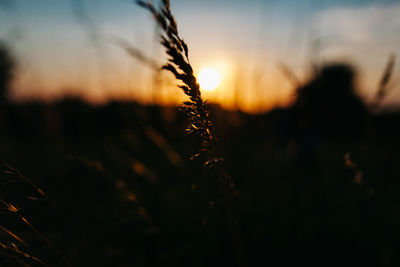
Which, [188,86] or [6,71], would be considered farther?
[6,71]

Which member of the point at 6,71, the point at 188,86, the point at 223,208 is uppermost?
the point at 6,71

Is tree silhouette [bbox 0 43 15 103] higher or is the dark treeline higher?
tree silhouette [bbox 0 43 15 103]

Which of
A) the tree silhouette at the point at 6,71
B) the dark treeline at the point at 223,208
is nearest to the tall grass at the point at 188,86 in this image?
the dark treeline at the point at 223,208

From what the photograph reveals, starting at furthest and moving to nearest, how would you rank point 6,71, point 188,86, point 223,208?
point 6,71
point 223,208
point 188,86

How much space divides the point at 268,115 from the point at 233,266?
1486 mm

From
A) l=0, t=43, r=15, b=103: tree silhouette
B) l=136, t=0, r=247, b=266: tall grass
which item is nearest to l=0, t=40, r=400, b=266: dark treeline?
l=136, t=0, r=247, b=266: tall grass

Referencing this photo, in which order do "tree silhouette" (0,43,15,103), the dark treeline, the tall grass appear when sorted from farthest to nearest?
"tree silhouette" (0,43,15,103)
the dark treeline
the tall grass

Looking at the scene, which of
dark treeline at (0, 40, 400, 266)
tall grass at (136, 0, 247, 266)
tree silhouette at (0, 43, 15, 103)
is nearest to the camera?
tall grass at (136, 0, 247, 266)

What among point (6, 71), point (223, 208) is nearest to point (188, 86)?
point (223, 208)

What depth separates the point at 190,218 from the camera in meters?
2.07

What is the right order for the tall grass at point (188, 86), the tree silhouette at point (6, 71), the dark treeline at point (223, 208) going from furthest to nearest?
the tree silhouette at point (6, 71) → the dark treeline at point (223, 208) → the tall grass at point (188, 86)

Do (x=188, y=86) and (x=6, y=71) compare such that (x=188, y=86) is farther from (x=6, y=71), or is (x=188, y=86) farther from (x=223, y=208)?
(x=6, y=71)

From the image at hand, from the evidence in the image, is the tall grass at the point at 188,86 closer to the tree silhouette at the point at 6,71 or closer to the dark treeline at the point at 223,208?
the dark treeline at the point at 223,208

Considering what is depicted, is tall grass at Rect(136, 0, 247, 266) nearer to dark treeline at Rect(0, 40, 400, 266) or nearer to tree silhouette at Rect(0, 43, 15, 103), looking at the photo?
dark treeline at Rect(0, 40, 400, 266)
